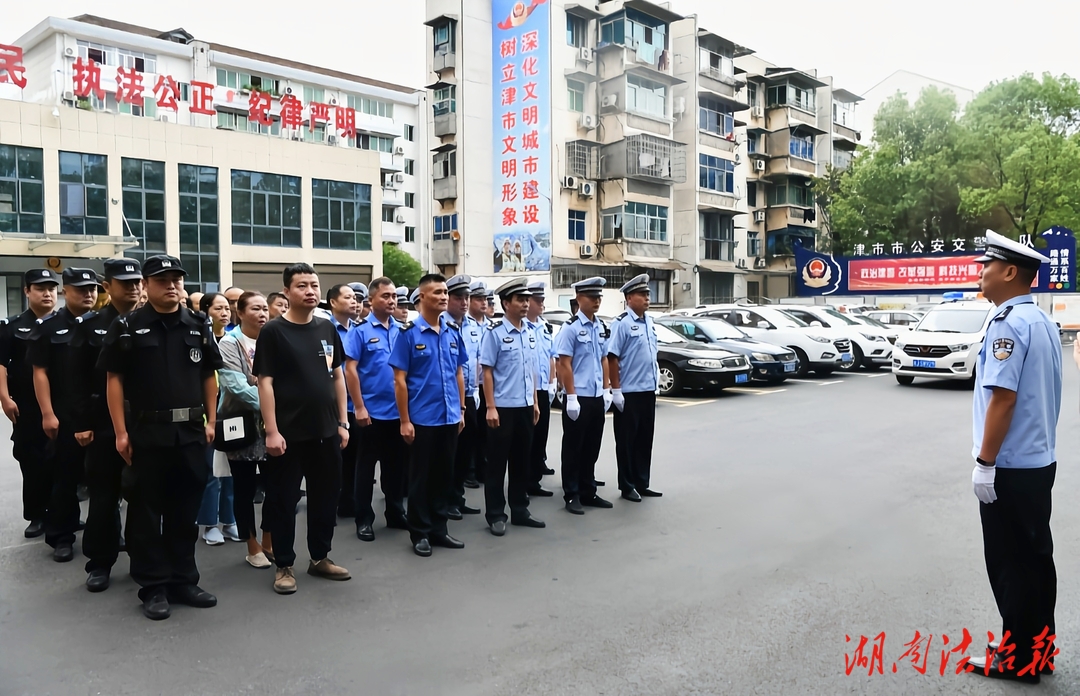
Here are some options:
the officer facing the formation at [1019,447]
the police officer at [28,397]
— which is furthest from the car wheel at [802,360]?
the police officer at [28,397]

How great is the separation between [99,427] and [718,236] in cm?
4074

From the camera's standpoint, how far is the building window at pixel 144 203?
1141 inches

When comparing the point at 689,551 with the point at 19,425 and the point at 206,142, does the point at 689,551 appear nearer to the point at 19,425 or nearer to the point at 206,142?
the point at 19,425

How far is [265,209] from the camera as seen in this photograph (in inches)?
1283

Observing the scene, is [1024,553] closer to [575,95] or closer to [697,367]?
[697,367]

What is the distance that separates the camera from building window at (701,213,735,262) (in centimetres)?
4266

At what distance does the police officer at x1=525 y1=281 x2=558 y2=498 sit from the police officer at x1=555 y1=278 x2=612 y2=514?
346mm

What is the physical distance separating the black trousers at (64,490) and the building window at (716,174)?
38.7 meters

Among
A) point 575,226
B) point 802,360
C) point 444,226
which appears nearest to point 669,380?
point 802,360

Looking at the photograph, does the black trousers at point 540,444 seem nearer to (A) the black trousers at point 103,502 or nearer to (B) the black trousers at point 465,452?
(B) the black trousers at point 465,452

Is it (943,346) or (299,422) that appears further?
(943,346)

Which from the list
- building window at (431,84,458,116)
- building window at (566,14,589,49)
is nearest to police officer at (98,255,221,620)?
building window at (431,84,458,116)

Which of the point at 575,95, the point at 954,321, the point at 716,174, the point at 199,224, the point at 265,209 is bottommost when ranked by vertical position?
the point at 954,321

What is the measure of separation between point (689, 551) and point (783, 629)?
1.35 m
